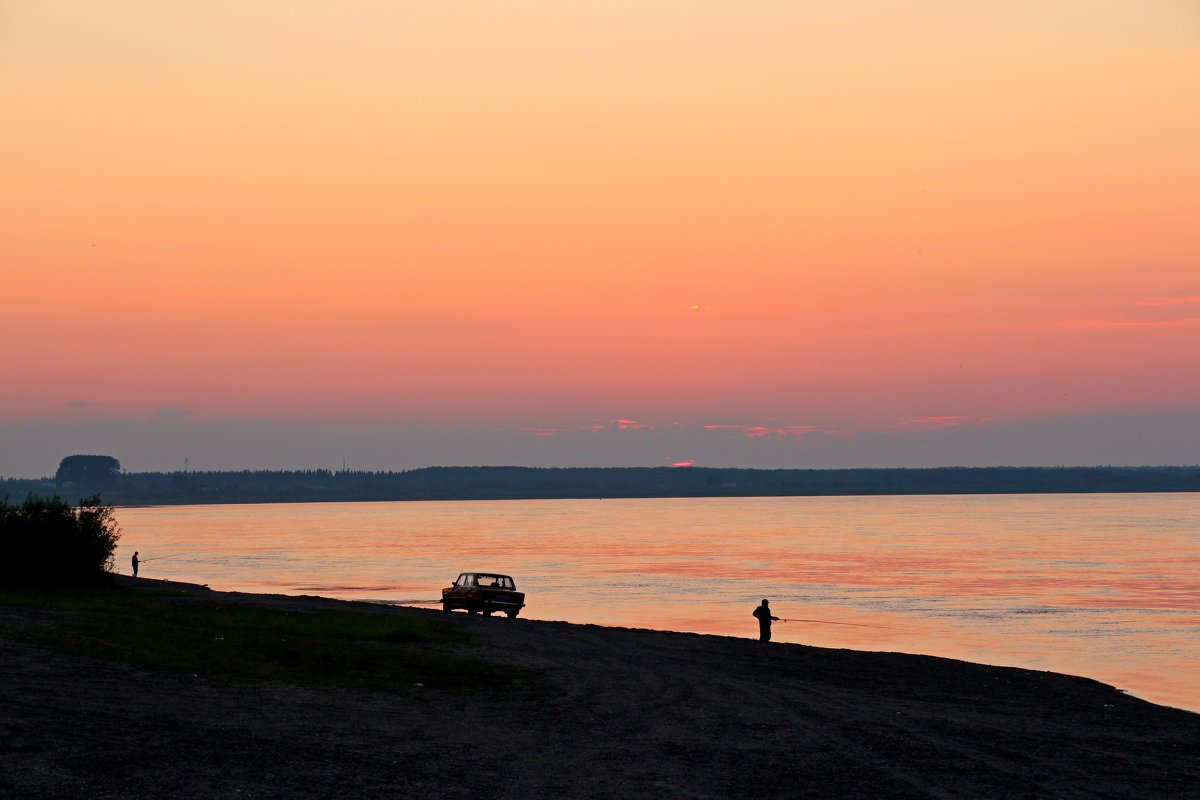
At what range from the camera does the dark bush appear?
A: 164 ft

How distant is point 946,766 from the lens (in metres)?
20.5

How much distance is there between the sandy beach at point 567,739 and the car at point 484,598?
859 inches

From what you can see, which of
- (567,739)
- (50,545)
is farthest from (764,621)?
(50,545)

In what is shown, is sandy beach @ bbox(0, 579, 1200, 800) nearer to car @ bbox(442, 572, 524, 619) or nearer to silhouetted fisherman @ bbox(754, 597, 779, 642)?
silhouetted fisherman @ bbox(754, 597, 779, 642)

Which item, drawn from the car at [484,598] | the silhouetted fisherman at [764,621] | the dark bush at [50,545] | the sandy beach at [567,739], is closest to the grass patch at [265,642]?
the sandy beach at [567,739]

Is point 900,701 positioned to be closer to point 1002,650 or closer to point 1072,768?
point 1072,768

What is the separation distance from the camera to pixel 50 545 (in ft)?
167

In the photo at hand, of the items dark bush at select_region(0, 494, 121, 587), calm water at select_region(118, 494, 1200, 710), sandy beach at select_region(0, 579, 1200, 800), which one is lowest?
calm water at select_region(118, 494, 1200, 710)

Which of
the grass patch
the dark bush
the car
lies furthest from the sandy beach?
the car

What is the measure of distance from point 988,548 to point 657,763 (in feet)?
436

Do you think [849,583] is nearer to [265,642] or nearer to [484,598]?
[484,598]

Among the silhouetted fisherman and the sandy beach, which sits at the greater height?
the sandy beach

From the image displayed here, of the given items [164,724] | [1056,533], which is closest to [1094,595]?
[164,724]

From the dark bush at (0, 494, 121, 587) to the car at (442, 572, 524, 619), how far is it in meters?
14.3
